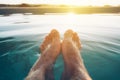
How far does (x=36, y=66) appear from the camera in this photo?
3348 millimetres

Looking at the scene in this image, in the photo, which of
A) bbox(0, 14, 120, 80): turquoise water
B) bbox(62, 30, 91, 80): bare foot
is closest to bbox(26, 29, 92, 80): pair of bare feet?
bbox(62, 30, 91, 80): bare foot

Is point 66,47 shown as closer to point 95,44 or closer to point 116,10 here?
point 95,44

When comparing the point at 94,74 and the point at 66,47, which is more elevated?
the point at 66,47

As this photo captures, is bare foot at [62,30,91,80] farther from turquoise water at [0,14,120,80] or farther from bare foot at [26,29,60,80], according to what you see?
turquoise water at [0,14,120,80]

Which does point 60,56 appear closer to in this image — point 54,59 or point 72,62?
point 54,59

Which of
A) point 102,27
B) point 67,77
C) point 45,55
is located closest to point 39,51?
point 45,55

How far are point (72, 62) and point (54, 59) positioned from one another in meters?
0.35

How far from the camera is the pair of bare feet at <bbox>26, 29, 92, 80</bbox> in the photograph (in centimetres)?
293

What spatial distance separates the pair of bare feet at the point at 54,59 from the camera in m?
2.93

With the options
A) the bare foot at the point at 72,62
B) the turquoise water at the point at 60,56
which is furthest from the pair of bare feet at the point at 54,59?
the turquoise water at the point at 60,56

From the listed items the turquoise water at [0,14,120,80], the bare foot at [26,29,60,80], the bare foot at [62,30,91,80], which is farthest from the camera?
the turquoise water at [0,14,120,80]

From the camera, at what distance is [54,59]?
3.59 m

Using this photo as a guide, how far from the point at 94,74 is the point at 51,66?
2.00 ft

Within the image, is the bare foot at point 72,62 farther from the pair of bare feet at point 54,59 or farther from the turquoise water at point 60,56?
the turquoise water at point 60,56
